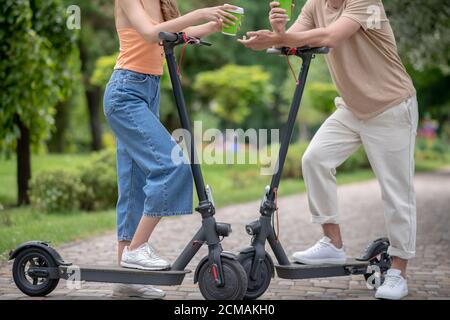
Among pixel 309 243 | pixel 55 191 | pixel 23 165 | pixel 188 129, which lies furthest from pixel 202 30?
pixel 23 165

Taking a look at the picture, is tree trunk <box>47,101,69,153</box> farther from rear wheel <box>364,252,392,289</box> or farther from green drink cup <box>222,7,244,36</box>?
green drink cup <box>222,7,244,36</box>

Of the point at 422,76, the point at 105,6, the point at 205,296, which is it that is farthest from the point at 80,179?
the point at 422,76

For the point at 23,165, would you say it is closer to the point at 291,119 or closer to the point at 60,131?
the point at 291,119

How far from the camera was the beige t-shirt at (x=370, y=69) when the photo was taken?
4.29m

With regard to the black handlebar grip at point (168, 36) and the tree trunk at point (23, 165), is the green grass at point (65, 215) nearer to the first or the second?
the tree trunk at point (23, 165)

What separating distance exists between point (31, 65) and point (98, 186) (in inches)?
77.7

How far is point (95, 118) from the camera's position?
23.6m

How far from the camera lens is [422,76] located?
19.8 metres

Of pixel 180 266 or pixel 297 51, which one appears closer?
pixel 180 266

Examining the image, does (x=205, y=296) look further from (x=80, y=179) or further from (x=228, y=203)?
(x=228, y=203)

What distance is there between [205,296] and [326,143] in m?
1.22

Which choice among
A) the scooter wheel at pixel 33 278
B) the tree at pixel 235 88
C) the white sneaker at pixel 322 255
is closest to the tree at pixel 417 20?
the white sneaker at pixel 322 255

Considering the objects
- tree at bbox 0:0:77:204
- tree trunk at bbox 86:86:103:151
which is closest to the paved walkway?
tree at bbox 0:0:77:204

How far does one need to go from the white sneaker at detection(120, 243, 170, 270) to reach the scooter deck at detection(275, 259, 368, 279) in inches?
27.9
